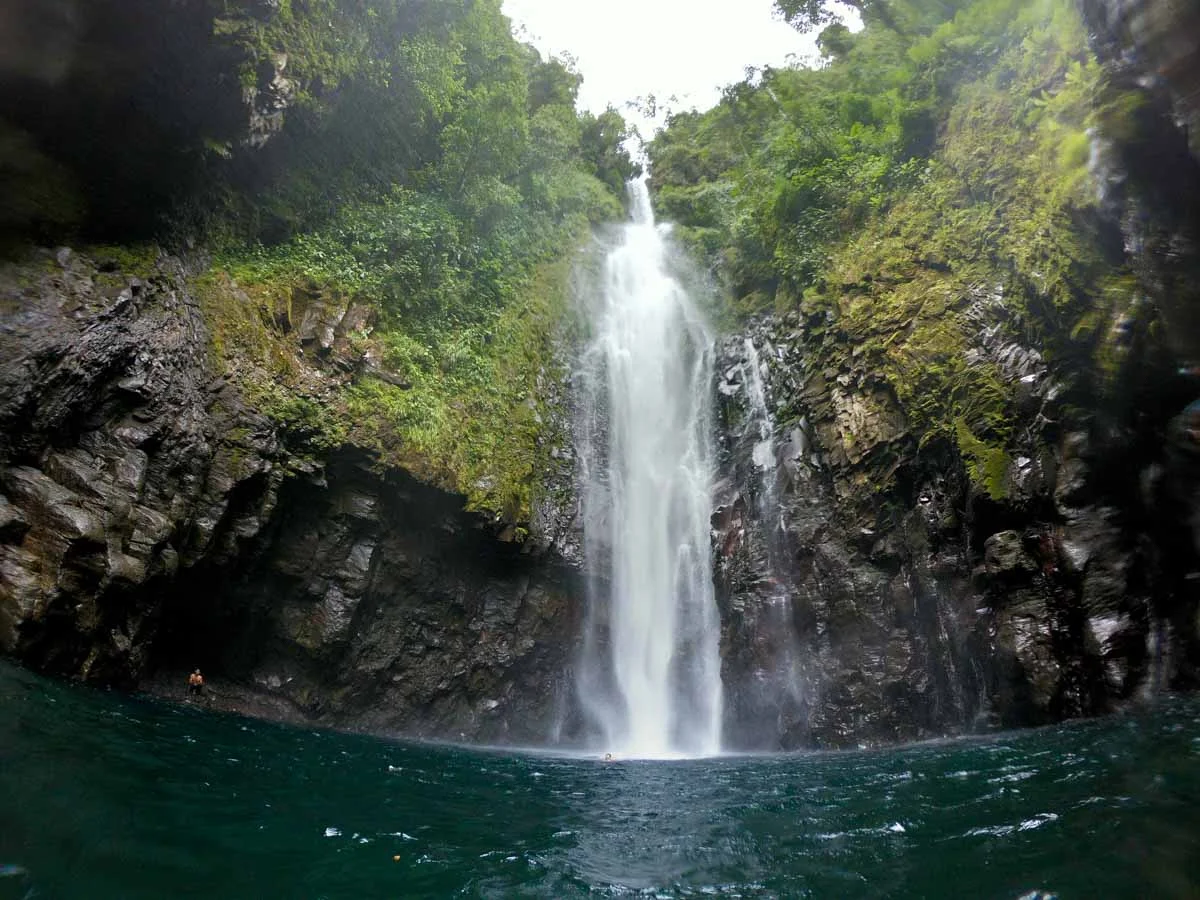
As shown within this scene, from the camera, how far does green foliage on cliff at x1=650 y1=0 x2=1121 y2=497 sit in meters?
11.6

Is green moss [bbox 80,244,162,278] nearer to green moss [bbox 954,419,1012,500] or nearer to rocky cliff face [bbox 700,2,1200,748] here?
rocky cliff face [bbox 700,2,1200,748]

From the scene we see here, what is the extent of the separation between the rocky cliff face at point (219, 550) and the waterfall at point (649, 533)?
4.57ft

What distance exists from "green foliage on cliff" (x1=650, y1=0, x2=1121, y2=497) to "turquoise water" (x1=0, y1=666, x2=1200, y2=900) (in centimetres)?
604

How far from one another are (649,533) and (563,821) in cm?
1078

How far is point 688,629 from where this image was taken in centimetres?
1648

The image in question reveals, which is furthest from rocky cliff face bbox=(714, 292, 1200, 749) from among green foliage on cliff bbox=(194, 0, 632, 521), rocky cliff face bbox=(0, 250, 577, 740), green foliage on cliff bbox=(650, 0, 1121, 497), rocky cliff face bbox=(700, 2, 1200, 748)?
green foliage on cliff bbox=(194, 0, 632, 521)

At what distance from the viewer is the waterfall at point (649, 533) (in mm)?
15875

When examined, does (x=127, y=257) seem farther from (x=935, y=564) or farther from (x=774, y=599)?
(x=935, y=564)

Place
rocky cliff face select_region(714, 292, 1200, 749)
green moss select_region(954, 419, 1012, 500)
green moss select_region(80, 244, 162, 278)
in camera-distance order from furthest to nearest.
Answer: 1. green moss select_region(954, 419, 1012, 500)
2. green moss select_region(80, 244, 162, 278)
3. rocky cliff face select_region(714, 292, 1200, 749)

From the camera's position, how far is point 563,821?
7.48 metres

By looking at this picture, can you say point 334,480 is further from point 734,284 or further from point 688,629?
point 734,284

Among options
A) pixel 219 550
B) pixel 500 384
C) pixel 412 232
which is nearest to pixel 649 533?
pixel 500 384

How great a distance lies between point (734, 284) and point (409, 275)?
424 inches

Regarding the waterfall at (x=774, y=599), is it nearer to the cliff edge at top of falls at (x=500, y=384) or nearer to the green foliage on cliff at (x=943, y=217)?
the cliff edge at top of falls at (x=500, y=384)
